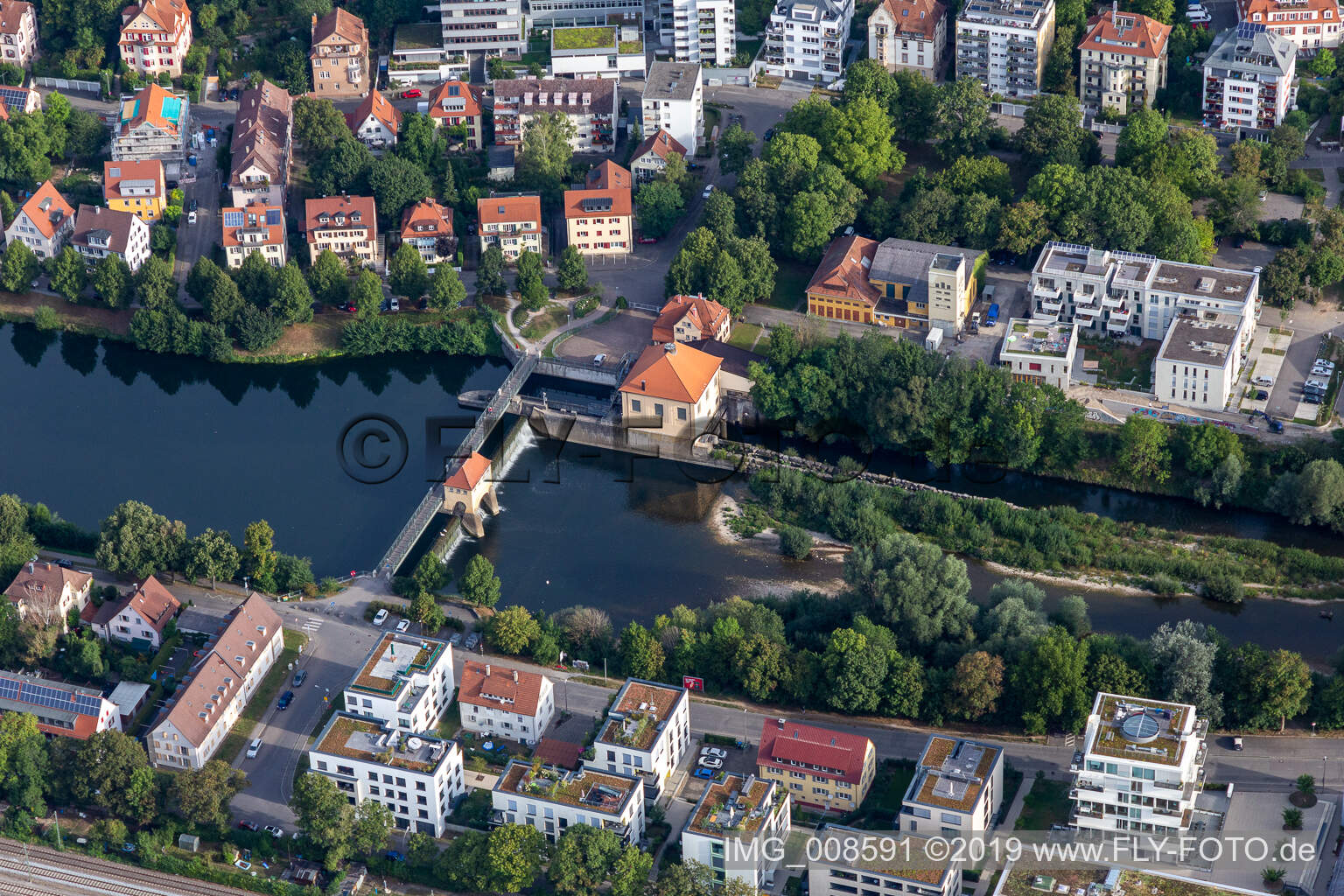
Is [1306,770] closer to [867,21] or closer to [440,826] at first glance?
[440,826]

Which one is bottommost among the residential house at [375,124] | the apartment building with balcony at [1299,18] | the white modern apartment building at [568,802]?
the white modern apartment building at [568,802]

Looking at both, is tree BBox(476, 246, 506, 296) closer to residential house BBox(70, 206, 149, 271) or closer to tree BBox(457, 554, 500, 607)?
residential house BBox(70, 206, 149, 271)

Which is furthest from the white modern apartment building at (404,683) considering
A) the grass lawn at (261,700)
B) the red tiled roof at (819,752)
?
the red tiled roof at (819,752)

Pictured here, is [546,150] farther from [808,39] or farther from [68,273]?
[68,273]

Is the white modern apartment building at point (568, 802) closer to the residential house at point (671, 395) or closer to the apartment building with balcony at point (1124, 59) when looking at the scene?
the residential house at point (671, 395)

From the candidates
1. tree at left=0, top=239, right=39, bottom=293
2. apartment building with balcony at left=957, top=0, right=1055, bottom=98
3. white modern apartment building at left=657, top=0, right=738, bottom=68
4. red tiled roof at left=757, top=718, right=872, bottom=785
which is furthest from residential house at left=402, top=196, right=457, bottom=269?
red tiled roof at left=757, top=718, right=872, bottom=785

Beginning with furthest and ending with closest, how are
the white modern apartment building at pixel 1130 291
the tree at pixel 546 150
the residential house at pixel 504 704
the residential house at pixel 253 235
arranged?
1. the tree at pixel 546 150
2. the residential house at pixel 253 235
3. the white modern apartment building at pixel 1130 291
4. the residential house at pixel 504 704

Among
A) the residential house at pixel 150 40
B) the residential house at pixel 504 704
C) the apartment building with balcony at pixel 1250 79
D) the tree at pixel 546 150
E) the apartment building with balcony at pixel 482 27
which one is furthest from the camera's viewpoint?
the residential house at pixel 150 40
